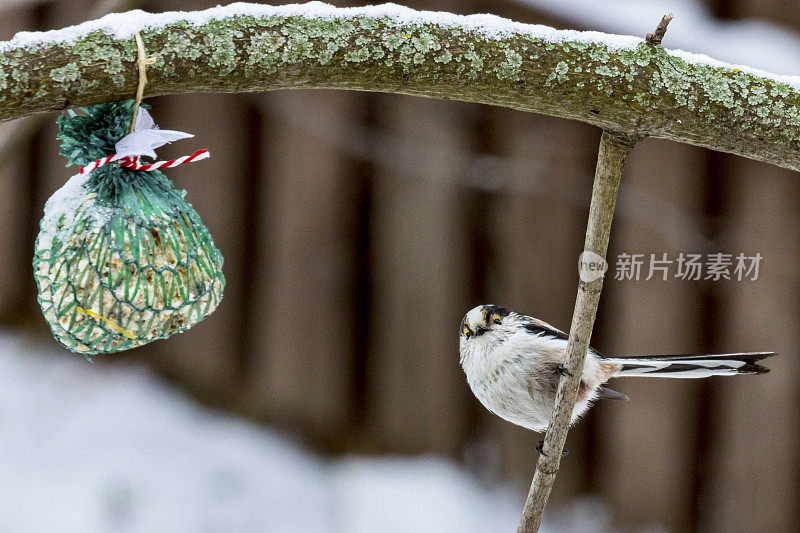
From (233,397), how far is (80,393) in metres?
0.70

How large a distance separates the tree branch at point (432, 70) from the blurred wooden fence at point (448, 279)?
184 cm

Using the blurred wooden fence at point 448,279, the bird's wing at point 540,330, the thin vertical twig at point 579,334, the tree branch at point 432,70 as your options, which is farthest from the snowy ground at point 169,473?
the tree branch at point 432,70

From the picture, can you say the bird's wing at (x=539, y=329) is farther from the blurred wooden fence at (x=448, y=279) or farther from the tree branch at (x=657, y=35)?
the blurred wooden fence at (x=448, y=279)

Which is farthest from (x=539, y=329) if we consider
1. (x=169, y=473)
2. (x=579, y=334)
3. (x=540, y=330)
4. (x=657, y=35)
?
(x=169, y=473)

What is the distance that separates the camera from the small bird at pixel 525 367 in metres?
1.70

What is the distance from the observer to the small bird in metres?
1.70

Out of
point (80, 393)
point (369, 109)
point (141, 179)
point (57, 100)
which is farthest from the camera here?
point (80, 393)

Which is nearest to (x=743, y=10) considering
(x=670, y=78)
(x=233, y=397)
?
(x=670, y=78)

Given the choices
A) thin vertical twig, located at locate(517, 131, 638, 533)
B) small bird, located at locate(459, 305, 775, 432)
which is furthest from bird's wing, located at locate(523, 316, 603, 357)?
thin vertical twig, located at locate(517, 131, 638, 533)

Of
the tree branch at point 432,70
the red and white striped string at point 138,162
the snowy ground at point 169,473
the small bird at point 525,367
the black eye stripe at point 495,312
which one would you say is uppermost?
the tree branch at point 432,70

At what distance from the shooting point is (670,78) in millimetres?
1337

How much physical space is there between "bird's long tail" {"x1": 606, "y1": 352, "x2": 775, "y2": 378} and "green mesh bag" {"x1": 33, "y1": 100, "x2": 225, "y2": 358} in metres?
0.81

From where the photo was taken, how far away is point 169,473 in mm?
3477

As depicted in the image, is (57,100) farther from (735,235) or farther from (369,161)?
(735,235)
